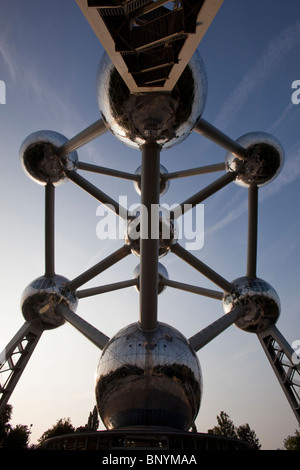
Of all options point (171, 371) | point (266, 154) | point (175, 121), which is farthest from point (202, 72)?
point (171, 371)

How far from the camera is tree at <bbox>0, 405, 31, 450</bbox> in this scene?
109 feet

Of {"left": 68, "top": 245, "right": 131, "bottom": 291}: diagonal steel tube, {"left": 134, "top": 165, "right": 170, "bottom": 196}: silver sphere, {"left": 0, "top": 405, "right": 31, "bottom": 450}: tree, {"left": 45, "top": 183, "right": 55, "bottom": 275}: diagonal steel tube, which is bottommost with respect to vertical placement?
{"left": 68, "top": 245, "right": 131, "bottom": 291}: diagonal steel tube

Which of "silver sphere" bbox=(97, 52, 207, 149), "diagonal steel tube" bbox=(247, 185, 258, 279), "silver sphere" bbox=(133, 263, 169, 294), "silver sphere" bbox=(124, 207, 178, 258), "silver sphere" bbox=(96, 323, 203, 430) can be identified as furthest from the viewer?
"silver sphere" bbox=(133, 263, 169, 294)

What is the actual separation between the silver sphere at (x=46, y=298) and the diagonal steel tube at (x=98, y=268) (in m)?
0.31

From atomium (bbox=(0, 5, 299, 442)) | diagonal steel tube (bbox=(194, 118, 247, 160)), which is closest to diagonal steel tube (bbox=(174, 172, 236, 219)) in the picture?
atomium (bbox=(0, 5, 299, 442))

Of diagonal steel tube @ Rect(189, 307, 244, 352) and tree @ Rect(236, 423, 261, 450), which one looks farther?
tree @ Rect(236, 423, 261, 450)

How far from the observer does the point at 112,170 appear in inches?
540

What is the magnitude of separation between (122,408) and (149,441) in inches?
43.1

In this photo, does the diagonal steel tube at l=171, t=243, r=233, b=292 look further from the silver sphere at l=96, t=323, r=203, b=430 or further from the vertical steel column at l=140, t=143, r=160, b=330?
the vertical steel column at l=140, t=143, r=160, b=330

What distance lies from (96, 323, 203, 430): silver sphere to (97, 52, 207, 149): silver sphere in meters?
3.98

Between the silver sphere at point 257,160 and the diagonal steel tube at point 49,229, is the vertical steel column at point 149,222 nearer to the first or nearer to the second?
the silver sphere at point 257,160

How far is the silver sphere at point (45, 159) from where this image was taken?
39.6 ft

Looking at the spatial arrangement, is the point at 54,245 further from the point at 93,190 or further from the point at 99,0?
the point at 99,0

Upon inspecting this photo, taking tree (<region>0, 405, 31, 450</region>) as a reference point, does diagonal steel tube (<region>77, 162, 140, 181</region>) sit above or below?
below
